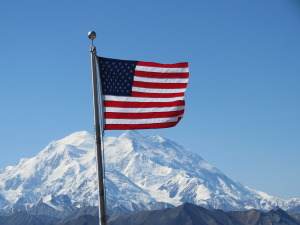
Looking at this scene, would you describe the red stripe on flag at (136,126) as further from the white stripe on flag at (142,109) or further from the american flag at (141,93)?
the white stripe on flag at (142,109)

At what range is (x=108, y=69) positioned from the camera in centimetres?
1991

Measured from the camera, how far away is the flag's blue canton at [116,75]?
1986 cm

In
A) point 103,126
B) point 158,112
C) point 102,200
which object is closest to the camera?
point 102,200

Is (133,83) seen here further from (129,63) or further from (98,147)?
(98,147)

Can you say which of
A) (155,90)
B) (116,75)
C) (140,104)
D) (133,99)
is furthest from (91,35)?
(155,90)

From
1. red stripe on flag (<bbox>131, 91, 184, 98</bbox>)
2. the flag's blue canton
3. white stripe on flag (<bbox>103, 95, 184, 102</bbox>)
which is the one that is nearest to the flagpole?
the flag's blue canton

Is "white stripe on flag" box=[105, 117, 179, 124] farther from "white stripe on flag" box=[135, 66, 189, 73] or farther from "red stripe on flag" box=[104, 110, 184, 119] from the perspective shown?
"white stripe on flag" box=[135, 66, 189, 73]

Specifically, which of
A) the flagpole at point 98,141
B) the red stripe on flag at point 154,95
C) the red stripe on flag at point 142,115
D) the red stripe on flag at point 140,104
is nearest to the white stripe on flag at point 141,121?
the red stripe on flag at point 142,115

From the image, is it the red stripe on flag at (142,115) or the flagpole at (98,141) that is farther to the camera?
the red stripe on flag at (142,115)

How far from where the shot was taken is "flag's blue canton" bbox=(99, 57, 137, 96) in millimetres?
19859

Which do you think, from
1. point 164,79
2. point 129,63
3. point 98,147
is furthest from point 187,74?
point 98,147

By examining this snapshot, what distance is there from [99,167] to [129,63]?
13.9 feet

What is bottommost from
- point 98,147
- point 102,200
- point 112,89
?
point 102,200

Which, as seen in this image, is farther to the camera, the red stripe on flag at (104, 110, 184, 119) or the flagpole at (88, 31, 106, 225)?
the red stripe on flag at (104, 110, 184, 119)
